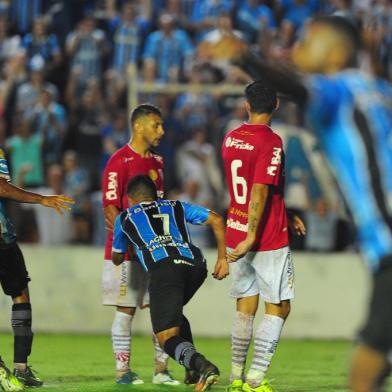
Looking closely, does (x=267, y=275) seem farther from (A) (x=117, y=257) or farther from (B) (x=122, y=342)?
(B) (x=122, y=342)

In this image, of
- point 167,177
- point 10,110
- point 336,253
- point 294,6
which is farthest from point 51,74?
point 336,253

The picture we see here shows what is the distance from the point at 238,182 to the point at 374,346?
381 centimetres

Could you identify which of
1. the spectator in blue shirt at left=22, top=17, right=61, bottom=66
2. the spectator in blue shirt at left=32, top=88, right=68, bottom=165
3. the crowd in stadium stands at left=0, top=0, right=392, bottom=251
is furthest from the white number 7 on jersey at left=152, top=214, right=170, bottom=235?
the spectator in blue shirt at left=22, top=17, right=61, bottom=66

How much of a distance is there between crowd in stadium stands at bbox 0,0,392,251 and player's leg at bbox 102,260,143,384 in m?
6.60

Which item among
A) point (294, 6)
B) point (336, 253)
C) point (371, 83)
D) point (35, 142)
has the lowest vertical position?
point (336, 253)

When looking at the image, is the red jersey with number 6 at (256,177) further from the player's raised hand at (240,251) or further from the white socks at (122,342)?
the white socks at (122,342)

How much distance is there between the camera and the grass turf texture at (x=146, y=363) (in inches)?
392

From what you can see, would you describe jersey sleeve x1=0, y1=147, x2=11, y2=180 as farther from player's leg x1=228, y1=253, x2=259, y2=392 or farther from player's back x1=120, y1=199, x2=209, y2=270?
player's leg x1=228, y1=253, x2=259, y2=392

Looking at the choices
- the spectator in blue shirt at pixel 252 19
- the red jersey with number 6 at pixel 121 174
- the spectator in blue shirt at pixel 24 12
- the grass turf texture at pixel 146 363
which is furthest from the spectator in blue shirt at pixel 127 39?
the red jersey with number 6 at pixel 121 174

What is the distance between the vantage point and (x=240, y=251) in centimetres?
863

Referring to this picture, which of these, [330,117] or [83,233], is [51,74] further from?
[330,117]

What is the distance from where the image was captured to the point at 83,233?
1734cm

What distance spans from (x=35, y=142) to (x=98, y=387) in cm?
833

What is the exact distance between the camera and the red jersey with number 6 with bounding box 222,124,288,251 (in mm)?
8875
